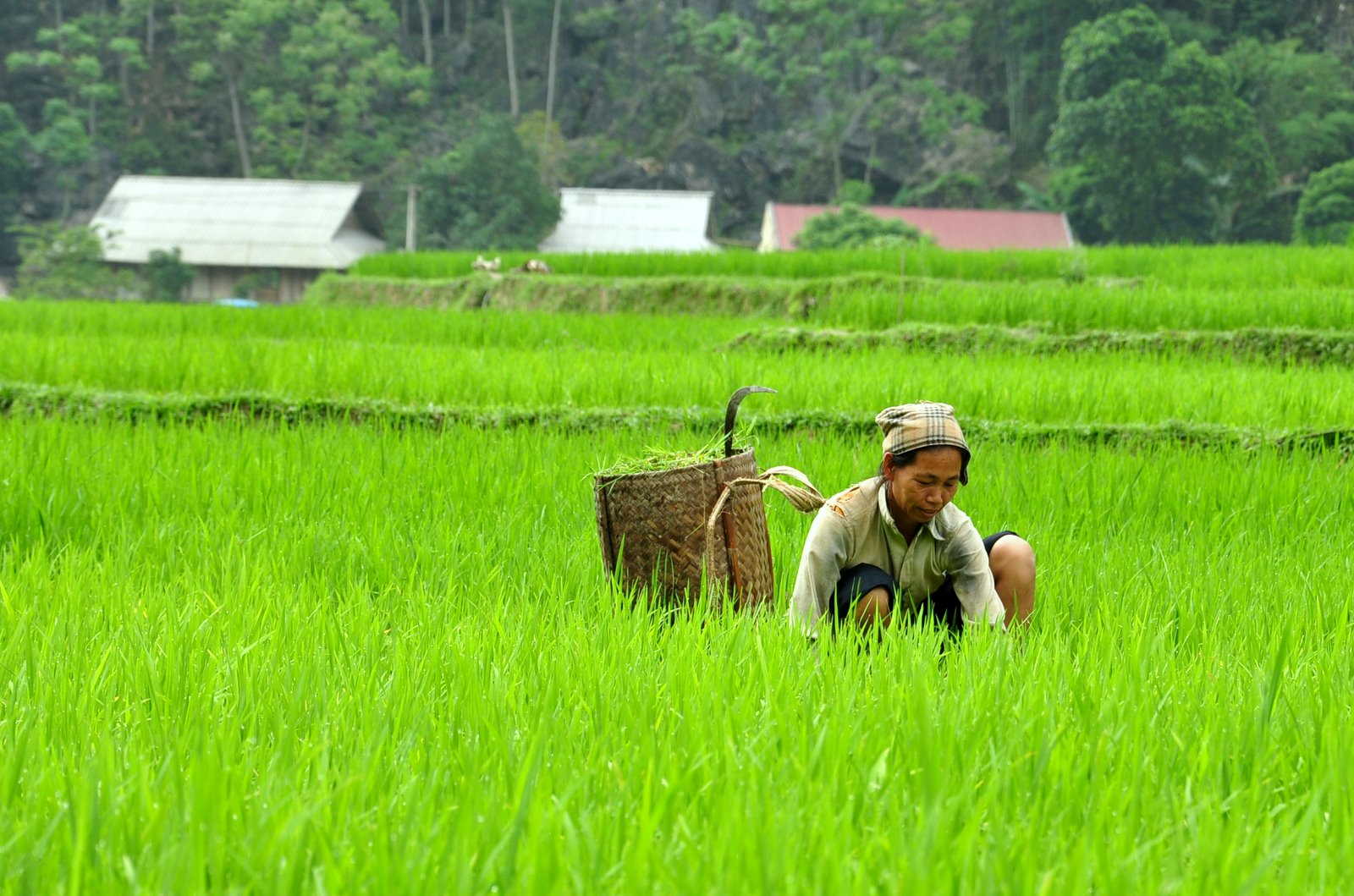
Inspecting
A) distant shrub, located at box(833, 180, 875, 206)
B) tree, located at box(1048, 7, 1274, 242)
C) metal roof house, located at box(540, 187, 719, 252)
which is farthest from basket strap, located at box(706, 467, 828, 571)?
distant shrub, located at box(833, 180, 875, 206)

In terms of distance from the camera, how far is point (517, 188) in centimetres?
2484

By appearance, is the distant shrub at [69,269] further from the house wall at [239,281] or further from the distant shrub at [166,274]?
the house wall at [239,281]

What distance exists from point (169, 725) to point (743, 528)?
3.88ft

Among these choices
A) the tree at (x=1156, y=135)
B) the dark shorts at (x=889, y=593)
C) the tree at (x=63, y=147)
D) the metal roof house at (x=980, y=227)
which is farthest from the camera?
the tree at (x=63, y=147)

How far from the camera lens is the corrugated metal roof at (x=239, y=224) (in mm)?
24859

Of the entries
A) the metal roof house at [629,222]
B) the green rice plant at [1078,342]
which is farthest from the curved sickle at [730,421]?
the metal roof house at [629,222]

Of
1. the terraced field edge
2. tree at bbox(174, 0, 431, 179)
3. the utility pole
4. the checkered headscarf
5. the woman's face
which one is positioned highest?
tree at bbox(174, 0, 431, 179)

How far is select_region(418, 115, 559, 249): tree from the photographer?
80.6 feet

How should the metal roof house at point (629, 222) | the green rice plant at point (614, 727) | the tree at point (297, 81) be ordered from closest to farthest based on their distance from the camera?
the green rice plant at point (614, 727) < the metal roof house at point (629, 222) < the tree at point (297, 81)

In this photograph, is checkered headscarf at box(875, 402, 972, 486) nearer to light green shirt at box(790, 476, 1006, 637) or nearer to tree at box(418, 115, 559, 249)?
light green shirt at box(790, 476, 1006, 637)

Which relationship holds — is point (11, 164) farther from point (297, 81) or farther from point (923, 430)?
point (923, 430)

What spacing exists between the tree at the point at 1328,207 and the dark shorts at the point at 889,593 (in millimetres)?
22126

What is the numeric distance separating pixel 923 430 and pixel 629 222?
24.0m

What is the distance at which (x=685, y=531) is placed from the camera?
250cm
